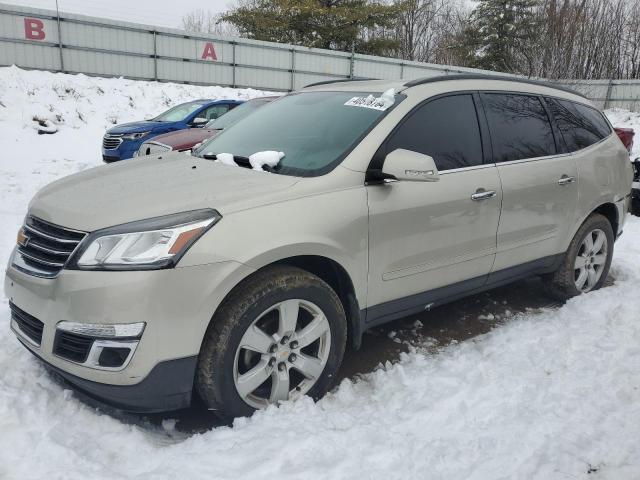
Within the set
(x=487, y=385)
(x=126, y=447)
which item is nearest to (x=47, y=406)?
(x=126, y=447)

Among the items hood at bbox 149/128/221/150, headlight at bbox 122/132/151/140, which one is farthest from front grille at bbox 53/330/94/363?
headlight at bbox 122/132/151/140

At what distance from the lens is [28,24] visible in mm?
16344

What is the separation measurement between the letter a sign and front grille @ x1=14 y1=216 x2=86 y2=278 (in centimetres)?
1817

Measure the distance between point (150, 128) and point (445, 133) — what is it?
8061mm

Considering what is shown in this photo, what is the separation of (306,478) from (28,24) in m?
18.4

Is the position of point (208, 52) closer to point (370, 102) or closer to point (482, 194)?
point (370, 102)

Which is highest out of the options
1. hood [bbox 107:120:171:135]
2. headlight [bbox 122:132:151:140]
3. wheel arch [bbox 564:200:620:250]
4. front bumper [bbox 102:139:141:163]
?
wheel arch [bbox 564:200:620:250]

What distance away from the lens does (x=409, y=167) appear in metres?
2.79

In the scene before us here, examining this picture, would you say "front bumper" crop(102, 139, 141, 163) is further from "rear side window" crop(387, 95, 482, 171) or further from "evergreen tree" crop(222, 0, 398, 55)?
"evergreen tree" crop(222, 0, 398, 55)

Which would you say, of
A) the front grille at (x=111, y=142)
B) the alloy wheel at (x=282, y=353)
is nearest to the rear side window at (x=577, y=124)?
the alloy wheel at (x=282, y=353)

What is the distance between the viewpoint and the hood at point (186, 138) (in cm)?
774

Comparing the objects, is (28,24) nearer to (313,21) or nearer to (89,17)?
(89,17)

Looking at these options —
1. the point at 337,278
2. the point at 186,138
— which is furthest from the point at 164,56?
the point at 337,278

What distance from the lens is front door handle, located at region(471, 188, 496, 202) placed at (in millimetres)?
3344
